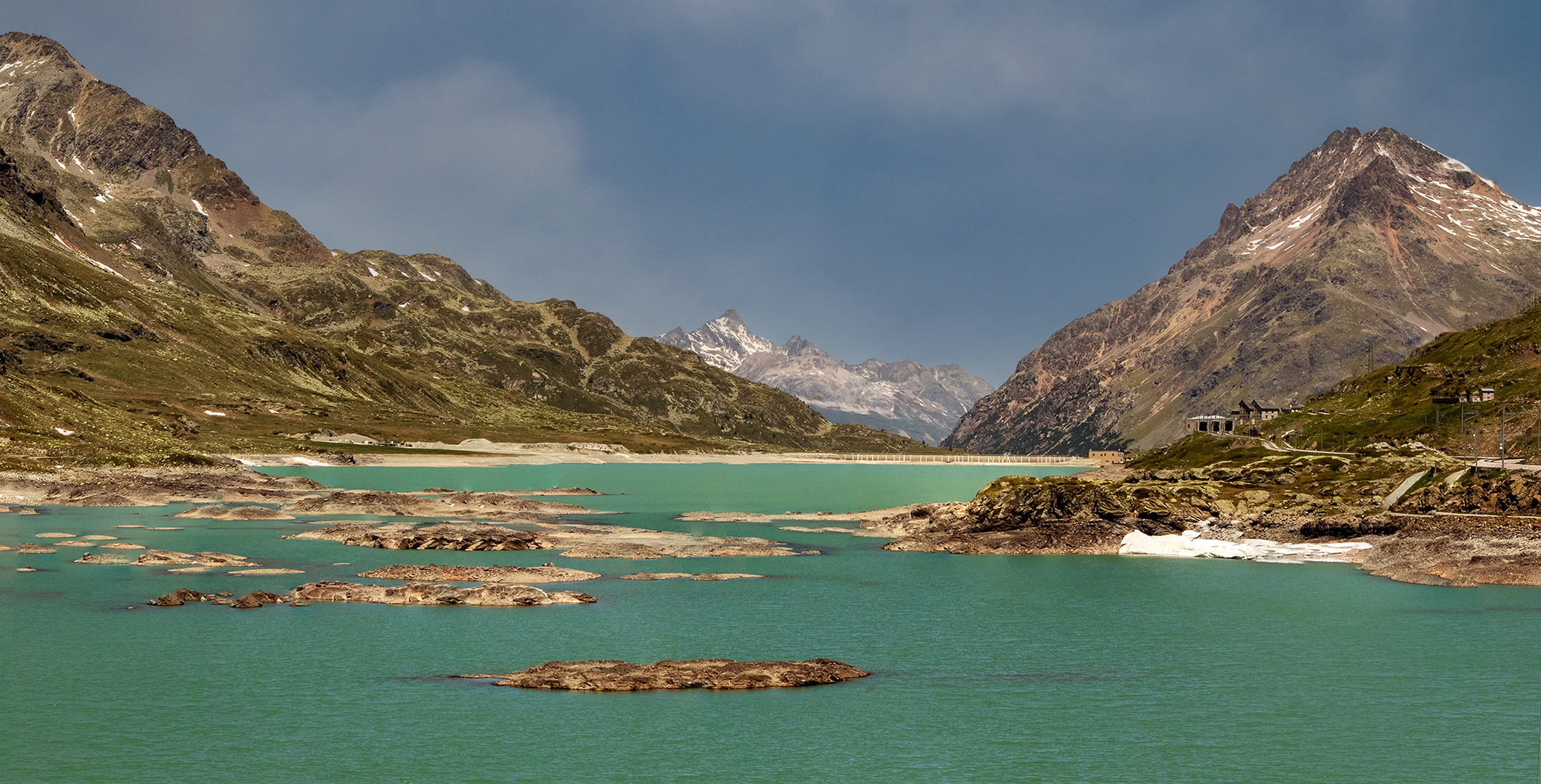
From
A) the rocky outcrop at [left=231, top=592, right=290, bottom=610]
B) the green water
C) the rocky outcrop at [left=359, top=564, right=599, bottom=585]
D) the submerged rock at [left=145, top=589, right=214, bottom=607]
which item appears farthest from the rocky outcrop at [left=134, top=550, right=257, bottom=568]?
the rocky outcrop at [left=231, top=592, right=290, bottom=610]

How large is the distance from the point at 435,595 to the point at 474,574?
24.7 feet

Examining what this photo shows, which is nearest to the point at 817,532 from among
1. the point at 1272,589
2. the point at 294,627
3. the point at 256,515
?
the point at 1272,589

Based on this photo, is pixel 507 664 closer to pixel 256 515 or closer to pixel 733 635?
pixel 733 635

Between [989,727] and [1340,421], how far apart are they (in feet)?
531

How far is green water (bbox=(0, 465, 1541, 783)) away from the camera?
31125mm

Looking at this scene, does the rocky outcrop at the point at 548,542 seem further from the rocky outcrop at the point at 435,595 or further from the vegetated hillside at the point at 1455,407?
the vegetated hillside at the point at 1455,407

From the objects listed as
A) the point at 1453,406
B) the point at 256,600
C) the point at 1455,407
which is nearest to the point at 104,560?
the point at 256,600

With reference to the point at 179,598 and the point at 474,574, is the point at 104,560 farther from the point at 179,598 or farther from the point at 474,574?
the point at 474,574

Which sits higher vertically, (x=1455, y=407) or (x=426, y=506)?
(x=1455, y=407)

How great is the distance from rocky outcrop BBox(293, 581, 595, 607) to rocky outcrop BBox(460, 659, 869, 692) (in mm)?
15859

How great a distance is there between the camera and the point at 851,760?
3127cm

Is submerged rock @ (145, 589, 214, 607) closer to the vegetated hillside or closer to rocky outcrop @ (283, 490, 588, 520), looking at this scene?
rocky outcrop @ (283, 490, 588, 520)

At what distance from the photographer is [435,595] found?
57.5 m

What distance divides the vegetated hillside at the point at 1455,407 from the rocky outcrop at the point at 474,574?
98725 mm
